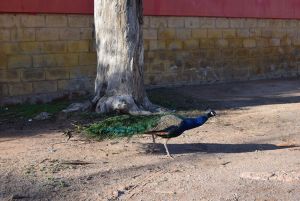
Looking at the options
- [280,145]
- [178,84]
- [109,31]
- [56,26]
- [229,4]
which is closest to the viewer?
[280,145]

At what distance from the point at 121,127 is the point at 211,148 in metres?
1.30

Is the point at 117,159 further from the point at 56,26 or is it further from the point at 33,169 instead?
the point at 56,26

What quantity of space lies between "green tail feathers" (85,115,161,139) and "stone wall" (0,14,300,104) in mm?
3469

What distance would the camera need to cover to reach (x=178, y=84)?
43.7ft

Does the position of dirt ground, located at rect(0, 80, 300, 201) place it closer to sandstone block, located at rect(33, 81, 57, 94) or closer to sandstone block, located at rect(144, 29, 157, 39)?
sandstone block, located at rect(33, 81, 57, 94)

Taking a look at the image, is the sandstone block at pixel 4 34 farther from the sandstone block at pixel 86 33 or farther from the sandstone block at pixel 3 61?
the sandstone block at pixel 86 33

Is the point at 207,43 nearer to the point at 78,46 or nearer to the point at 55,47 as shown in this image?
the point at 78,46

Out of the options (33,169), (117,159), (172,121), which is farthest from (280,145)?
(33,169)

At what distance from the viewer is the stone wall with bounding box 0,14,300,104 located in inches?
403

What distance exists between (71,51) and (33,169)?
5.22 metres

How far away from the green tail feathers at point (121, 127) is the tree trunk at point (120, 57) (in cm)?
185

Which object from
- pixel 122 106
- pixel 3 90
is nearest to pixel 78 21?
pixel 3 90

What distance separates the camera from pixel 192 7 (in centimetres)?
1335

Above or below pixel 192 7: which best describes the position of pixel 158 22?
below
